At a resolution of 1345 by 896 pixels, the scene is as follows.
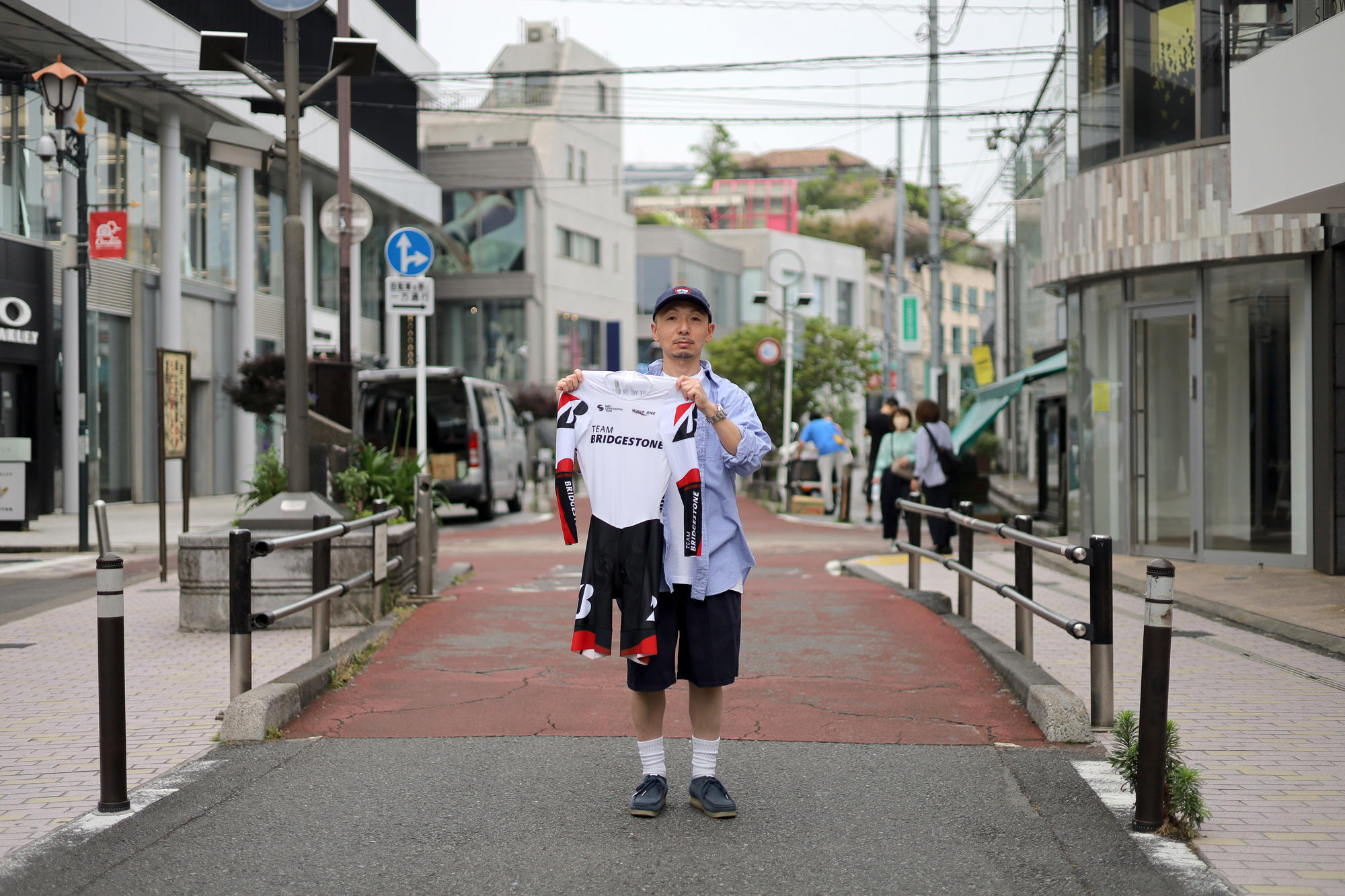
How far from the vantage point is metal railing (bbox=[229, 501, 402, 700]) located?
6.20m

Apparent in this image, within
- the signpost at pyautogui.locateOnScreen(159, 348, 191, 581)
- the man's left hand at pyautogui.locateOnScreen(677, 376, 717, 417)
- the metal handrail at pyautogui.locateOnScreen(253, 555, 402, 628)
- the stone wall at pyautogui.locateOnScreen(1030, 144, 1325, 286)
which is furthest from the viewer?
the stone wall at pyautogui.locateOnScreen(1030, 144, 1325, 286)

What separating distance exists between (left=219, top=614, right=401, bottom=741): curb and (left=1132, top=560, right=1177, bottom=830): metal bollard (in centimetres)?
366

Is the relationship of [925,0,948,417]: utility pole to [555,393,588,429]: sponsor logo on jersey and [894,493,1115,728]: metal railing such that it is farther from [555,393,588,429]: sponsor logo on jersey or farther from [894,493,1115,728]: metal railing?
[555,393,588,429]: sponsor logo on jersey

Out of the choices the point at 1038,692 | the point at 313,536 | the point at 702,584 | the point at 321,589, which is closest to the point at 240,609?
the point at 313,536

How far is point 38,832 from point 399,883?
1.45 meters

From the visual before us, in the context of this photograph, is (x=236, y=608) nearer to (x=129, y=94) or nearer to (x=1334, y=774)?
(x=1334, y=774)

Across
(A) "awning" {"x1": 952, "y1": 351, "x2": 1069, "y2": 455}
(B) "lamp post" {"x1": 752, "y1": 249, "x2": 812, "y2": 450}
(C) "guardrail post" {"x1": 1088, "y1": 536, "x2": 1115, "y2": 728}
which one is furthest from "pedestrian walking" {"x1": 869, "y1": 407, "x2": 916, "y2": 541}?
(B) "lamp post" {"x1": 752, "y1": 249, "x2": 812, "y2": 450}

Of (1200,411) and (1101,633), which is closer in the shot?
(1101,633)

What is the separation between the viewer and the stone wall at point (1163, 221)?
1303 cm

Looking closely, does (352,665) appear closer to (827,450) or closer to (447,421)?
(447,421)

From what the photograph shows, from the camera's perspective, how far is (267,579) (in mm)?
A: 9133

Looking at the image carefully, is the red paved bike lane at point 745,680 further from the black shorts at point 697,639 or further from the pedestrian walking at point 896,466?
the pedestrian walking at point 896,466

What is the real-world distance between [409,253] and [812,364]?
115 ft

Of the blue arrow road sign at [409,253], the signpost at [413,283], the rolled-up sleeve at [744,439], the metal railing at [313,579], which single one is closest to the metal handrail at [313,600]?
the metal railing at [313,579]
